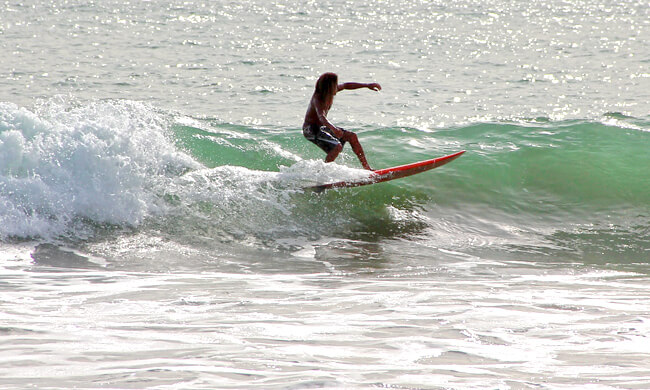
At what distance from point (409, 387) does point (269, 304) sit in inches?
74.0

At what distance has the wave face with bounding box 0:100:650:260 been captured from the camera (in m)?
7.74

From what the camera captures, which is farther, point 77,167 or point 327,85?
point 77,167

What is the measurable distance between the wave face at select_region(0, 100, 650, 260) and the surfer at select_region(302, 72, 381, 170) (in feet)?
0.90

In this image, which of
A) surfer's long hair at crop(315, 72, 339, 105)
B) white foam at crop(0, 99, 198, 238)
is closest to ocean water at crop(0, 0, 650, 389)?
white foam at crop(0, 99, 198, 238)

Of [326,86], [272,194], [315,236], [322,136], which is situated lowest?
[315,236]

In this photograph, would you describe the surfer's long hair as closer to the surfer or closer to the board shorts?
the surfer

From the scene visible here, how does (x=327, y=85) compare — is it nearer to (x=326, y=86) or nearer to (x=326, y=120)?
(x=326, y=86)

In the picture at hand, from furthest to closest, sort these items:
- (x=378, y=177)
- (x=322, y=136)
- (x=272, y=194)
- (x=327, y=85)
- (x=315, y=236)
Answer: (x=272, y=194) < (x=378, y=177) < (x=322, y=136) < (x=327, y=85) < (x=315, y=236)

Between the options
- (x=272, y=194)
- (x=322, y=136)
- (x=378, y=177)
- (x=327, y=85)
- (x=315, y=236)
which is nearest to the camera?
(x=315, y=236)

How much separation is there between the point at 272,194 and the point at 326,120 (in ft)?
3.76

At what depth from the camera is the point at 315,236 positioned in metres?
7.76

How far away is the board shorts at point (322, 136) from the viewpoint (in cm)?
824

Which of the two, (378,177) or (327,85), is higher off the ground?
(327,85)

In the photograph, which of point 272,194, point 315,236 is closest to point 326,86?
point 272,194
